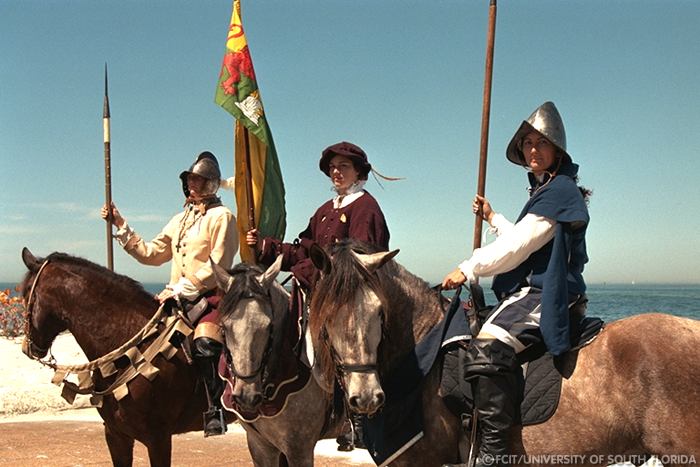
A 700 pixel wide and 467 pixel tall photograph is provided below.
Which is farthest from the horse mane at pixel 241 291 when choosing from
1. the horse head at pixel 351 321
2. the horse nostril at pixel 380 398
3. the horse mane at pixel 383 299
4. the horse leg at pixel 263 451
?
the horse nostril at pixel 380 398

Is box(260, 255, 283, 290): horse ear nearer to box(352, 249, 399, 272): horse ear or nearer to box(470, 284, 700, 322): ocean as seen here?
box(352, 249, 399, 272): horse ear

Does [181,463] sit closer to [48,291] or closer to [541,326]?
[48,291]

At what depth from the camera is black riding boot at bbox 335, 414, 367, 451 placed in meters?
3.84

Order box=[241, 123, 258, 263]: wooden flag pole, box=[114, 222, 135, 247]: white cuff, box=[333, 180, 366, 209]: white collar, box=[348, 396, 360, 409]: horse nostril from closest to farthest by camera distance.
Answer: box=[348, 396, 360, 409]: horse nostril, box=[333, 180, 366, 209]: white collar, box=[241, 123, 258, 263]: wooden flag pole, box=[114, 222, 135, 247]: white cuff

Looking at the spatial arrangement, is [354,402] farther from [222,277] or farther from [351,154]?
[351,154]

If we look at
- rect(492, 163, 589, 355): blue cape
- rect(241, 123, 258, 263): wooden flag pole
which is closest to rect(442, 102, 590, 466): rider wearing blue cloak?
rect(492, 163, 589, 355): blue cape

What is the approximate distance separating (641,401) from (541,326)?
60cm

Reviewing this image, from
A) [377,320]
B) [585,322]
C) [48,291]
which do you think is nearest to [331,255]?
[377,320]

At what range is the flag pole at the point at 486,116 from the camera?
443 cm

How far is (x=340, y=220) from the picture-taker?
490 cm

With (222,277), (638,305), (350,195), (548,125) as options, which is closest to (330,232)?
(350,195)

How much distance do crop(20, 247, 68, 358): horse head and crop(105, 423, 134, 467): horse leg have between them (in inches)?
32.2

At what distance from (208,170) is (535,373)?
3220 millimetres

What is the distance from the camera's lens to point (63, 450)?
287 inches
